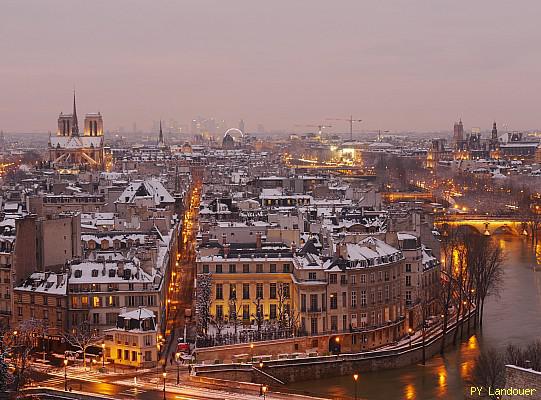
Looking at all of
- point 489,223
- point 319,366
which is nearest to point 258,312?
point 319,366

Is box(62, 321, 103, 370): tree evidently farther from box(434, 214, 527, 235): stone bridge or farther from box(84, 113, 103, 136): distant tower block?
box(84, 113, 103, 136): distant tower block

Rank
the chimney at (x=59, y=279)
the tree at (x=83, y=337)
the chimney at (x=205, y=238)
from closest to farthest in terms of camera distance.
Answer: the tree at (x=83, y=337) < the chimney at (x=59, y=279) < the chimney at (x=205, y=238)

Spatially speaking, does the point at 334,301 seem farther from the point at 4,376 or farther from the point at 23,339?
the point at 4,376

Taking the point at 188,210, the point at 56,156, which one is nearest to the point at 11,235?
the point at 188,210

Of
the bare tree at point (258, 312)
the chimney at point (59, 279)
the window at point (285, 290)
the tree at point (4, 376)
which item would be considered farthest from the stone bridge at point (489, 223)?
the tree at point (4, 376)

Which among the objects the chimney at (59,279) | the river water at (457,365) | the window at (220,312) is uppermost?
the chimney at (59,279)

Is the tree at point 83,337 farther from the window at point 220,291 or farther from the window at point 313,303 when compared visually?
the window at point 313,303
